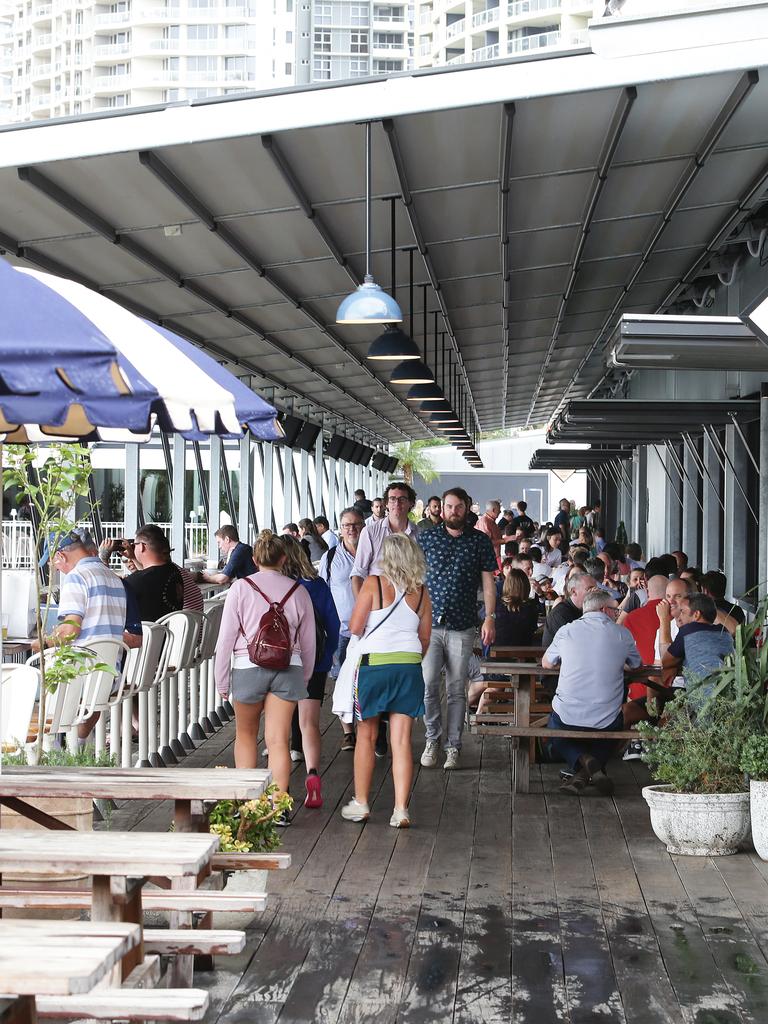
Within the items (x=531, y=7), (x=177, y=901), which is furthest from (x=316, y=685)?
(x=531, y=7)

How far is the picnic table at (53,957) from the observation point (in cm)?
278

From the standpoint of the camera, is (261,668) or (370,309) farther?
(370,309)

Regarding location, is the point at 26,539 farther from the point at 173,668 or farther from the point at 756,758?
the point at 756,758

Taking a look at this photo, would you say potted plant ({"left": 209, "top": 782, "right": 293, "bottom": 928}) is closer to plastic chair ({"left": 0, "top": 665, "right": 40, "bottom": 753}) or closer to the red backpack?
plastic chair ({"left": 0, "top": 665, "right": 40, "bottom": 753})

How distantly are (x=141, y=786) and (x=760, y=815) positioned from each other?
3109mm

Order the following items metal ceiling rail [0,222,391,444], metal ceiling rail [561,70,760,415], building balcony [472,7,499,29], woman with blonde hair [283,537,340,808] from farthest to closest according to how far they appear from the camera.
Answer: building balcony [472,7,499,29] → metal ceiling rail [0,222,391,444] → woman with blonde hair [283,537,340,808] → metal ceiling rail [561,70,760,415]

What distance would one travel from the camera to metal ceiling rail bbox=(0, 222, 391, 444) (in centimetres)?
916

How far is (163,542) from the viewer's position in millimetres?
9539

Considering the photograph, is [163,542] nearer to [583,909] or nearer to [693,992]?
[583,909]

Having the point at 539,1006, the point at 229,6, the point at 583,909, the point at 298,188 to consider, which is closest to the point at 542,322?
the point at 298,188

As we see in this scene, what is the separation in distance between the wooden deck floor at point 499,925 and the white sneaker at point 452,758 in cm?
95

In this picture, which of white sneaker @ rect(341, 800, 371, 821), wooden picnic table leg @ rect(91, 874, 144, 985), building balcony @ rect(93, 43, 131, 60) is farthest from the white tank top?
building balcony @ rect(93, 43, 131, 60)

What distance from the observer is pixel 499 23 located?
105 meters

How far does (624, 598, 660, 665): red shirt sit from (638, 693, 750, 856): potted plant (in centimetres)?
273
